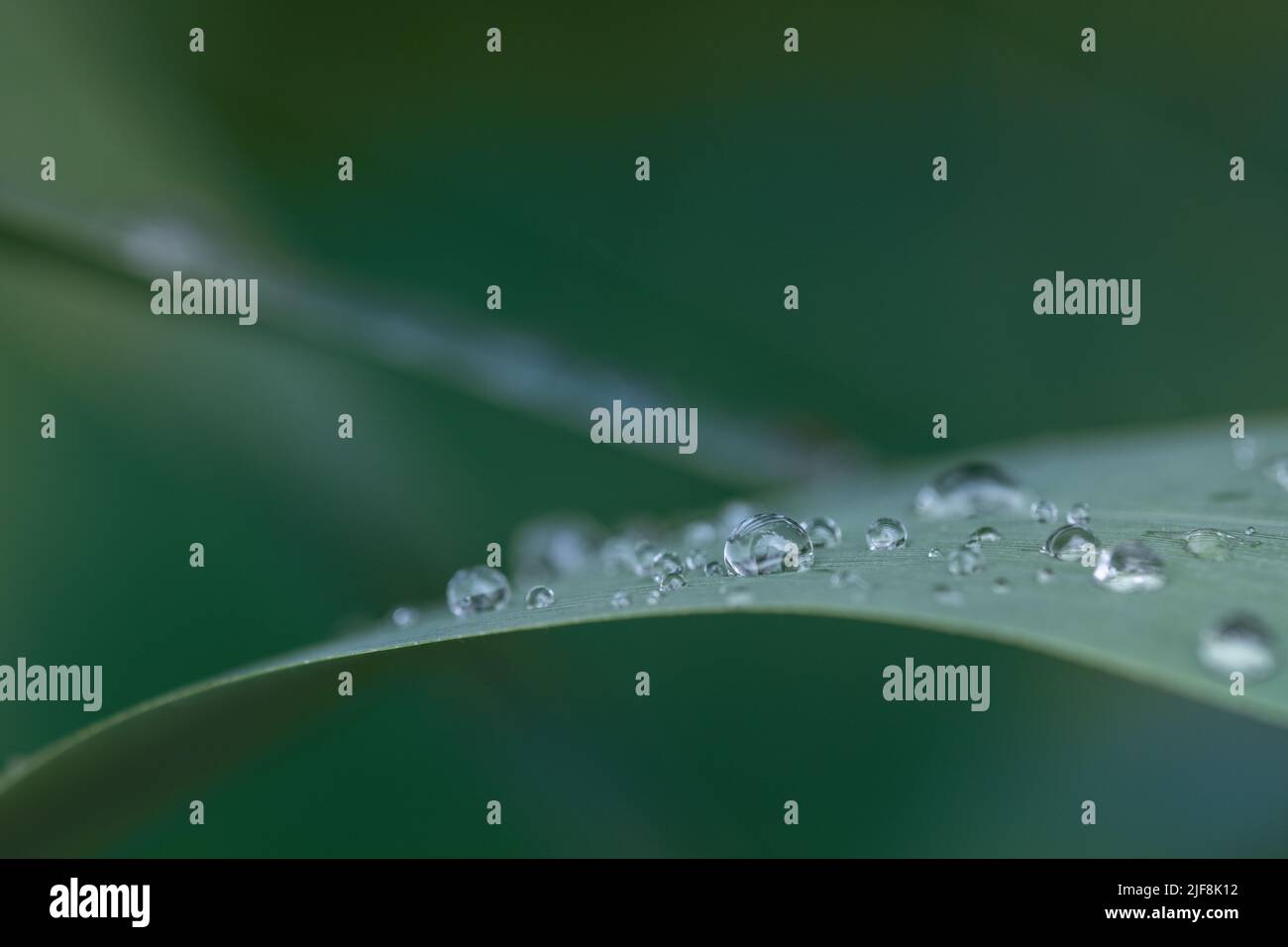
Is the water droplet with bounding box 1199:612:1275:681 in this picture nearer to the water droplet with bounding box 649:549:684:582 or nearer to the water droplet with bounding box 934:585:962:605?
the water droplet with bounding box 934:585:962:605

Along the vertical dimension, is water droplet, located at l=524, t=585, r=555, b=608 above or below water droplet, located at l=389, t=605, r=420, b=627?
above

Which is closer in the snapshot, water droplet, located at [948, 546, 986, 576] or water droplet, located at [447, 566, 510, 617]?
water droplet, located at [948, 546, 986, 576]

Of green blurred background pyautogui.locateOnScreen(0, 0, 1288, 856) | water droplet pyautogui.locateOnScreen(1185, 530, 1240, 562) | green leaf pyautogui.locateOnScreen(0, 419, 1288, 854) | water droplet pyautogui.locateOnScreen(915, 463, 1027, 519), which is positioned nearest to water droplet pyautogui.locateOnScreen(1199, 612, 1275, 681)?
green leaf pyautogui.locateOnScreen(0, 419, 1288, 854)

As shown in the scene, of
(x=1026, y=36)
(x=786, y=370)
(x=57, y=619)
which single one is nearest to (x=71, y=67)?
(x=57, y=619)

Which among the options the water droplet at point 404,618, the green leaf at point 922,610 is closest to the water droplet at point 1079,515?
the green leaf at point 922,610

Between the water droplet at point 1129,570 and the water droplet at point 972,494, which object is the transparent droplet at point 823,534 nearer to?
the water droplet at point 972,494
